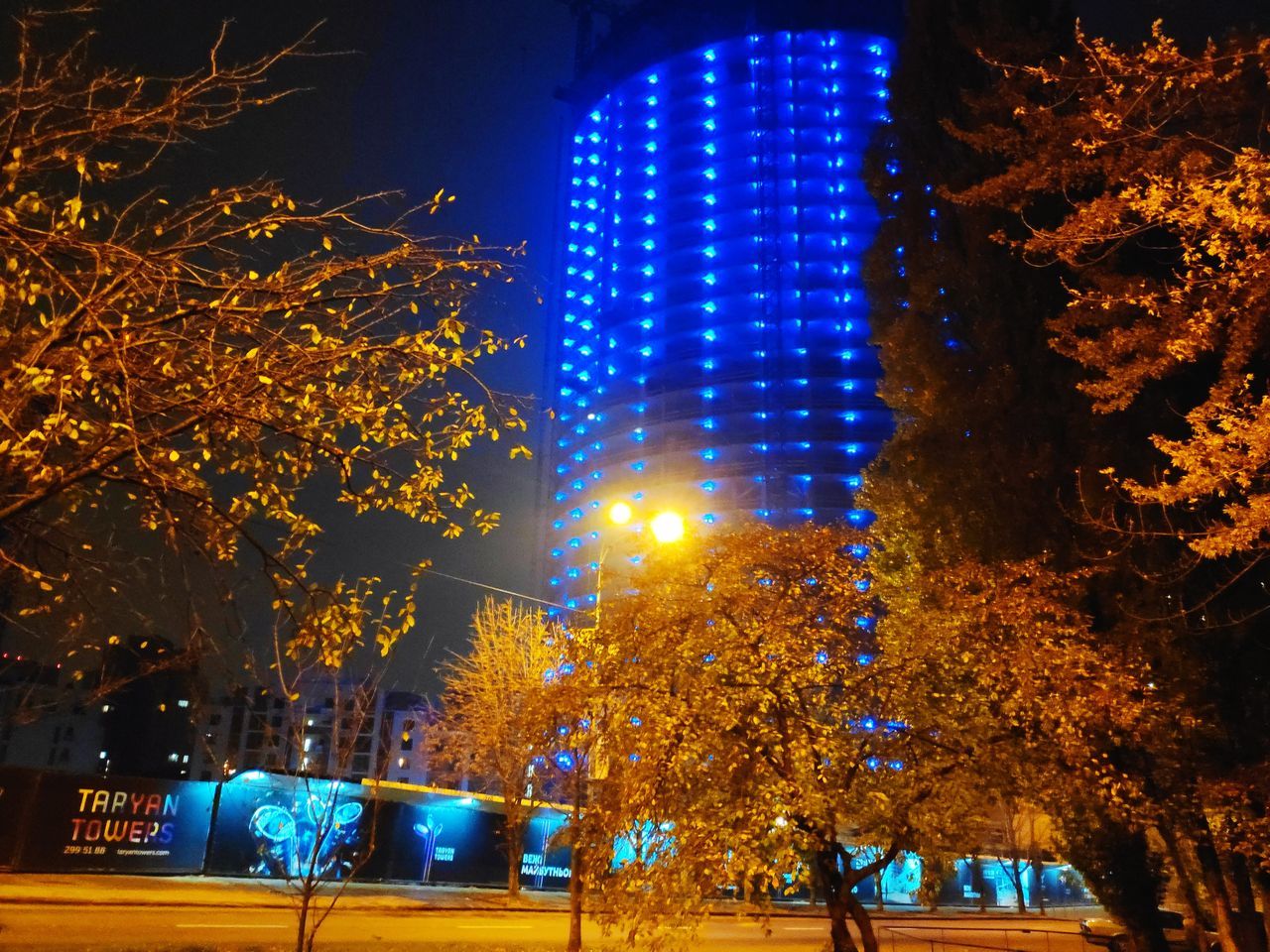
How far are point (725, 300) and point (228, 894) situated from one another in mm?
86980

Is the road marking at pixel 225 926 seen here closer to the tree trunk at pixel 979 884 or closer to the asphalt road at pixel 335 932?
the asphalt road at pixel 335 932

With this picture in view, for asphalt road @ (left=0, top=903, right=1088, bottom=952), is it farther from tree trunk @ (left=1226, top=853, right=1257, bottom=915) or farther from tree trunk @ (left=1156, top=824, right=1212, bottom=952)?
tree trunk @ (left=1226, top=853, right=1257, bottom=915)

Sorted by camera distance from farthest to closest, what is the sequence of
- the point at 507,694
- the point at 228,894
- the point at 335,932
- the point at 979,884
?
the point at 979,884
the point at 507,694
the point at 228,894
the point at 335,932

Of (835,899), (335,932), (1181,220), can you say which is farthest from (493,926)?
(1181,220)

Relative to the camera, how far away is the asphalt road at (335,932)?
48.0 ft

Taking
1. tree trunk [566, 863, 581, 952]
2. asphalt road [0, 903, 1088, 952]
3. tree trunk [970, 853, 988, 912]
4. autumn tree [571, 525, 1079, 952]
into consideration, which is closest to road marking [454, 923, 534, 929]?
asphalt road [0, 903, 1088, 952]

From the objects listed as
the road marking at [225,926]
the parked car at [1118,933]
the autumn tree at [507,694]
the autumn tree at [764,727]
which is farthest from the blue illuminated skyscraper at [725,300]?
the autumn tree at [764,727]

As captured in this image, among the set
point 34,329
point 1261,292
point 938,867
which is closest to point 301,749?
point 34,329

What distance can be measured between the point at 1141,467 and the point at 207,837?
88.8 feet

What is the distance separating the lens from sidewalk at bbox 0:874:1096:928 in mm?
19375

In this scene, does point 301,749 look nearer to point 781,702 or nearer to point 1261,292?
point 781,702

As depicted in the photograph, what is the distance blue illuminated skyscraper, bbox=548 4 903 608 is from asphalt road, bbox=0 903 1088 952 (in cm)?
6204

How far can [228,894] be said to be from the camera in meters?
22.7

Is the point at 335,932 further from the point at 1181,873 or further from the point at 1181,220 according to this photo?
the point at 1181,220
